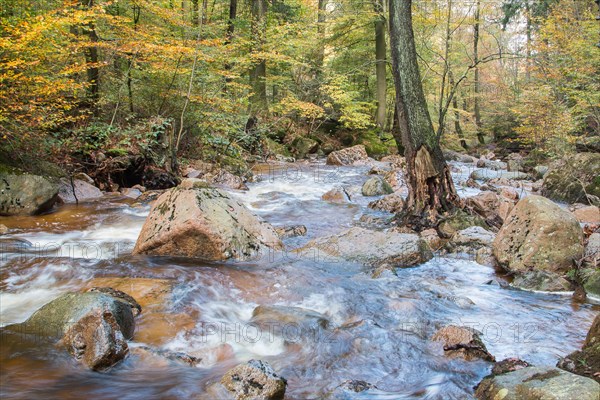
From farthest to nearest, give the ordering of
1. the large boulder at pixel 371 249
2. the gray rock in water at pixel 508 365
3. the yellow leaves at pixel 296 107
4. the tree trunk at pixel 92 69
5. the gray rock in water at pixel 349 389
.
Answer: the yellow leaves at pixel 296 107
the tree trunk at pixel 92 69
the large boulder at pixel 371 249
the gray rock in water at pixel 508 365
the gray rock in water at pixel 349 389

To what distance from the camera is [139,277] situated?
5215 millimetres

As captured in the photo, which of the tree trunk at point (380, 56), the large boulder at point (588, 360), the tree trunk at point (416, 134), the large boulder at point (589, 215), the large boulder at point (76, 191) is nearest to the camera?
the large boulder at point (588, 360)

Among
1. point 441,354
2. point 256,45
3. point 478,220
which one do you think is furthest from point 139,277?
point 256,45

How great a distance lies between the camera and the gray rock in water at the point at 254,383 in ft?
10.1

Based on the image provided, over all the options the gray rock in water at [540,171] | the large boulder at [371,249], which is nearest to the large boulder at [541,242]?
the large boulder at [371,249]

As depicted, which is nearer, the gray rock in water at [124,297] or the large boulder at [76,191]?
the gray rock in water at [124,297]

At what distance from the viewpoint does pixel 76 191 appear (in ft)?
31.4

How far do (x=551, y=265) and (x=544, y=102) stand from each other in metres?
11.1

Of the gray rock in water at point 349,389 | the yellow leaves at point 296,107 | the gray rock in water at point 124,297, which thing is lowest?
the gray rock in water at point 349,389

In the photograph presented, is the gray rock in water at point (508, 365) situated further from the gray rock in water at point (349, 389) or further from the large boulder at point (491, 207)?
the large boulder at point (491, 207)

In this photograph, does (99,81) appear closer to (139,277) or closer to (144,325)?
(139,277)

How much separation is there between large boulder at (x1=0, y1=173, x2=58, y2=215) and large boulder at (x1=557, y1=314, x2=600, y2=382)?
840 centimetres

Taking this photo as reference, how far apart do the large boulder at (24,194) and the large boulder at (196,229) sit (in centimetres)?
310

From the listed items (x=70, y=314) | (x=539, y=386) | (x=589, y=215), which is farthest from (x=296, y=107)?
(x=539, y=386)
